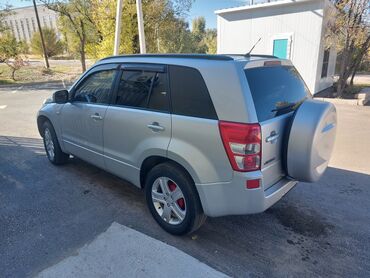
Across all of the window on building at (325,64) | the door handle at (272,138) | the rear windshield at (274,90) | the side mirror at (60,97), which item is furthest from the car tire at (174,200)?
the window on building at (325,64)

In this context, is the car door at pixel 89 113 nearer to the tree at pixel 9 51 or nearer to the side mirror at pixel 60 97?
the side mirror at pixel 60 97

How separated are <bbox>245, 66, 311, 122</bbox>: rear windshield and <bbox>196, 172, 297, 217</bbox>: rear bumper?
1.93ft

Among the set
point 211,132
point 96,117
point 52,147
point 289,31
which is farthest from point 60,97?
point 289,31

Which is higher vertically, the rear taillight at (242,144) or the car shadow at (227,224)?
→ the rear taillight at (242,144)

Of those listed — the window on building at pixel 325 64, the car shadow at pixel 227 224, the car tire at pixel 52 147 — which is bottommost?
the car shadow at pixel 227 224

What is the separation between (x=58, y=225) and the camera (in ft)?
9.82

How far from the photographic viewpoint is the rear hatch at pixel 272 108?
2295mm

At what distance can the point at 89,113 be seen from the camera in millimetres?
3564

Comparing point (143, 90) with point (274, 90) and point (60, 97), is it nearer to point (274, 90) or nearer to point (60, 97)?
point (274, 90)

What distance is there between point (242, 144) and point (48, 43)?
158 feet

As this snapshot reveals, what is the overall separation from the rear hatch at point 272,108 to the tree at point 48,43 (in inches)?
1809

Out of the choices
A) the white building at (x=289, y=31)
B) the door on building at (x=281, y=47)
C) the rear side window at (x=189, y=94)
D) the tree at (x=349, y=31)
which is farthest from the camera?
the door on building at (x=281, y=47)

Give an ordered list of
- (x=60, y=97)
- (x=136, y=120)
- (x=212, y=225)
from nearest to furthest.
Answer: (x=136, y=120), (x=212, y=225), (x=60, y=97)

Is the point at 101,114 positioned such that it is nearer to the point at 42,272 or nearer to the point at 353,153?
the point at 42,272
